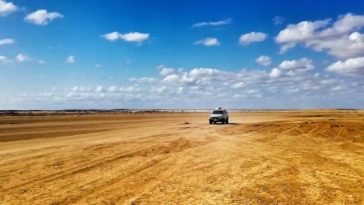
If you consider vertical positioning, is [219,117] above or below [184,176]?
above

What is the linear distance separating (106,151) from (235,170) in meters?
8.23

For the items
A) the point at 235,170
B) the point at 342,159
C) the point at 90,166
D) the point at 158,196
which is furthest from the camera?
the point at 342,159

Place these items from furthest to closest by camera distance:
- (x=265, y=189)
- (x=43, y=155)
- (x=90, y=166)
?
(x=43, y=155) → (x=90, y=166) → (x=265, y=189)

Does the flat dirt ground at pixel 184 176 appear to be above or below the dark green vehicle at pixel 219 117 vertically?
below

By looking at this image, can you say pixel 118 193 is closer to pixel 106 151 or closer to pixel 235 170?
pixel 235 170

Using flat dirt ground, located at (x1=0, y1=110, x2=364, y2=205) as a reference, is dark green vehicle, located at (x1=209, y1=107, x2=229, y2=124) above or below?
above

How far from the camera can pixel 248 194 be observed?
1152 cm

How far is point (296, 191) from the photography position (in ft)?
39.1

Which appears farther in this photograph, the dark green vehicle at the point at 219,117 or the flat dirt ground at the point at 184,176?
the dark green vehicle at the point at 219,117

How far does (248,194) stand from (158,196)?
2164mm

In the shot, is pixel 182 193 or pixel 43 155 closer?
pixel 182 193

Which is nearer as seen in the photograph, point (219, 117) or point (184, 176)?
point (184, 176)

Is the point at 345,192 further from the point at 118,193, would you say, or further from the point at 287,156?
the point at 287,156

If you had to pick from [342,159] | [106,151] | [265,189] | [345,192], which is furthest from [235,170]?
[106,151]
